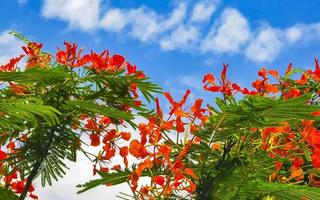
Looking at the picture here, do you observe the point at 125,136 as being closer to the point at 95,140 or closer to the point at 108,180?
the point at 95,140

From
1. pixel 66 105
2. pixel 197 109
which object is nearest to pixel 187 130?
pixel 197 109

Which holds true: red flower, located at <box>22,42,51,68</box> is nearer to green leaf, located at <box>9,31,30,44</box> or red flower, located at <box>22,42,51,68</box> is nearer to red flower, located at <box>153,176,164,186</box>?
green leaf, located at <box>9,31,30,44</box>

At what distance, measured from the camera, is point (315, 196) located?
2998 mm

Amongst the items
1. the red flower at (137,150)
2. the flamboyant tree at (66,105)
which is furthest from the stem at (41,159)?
the red flower at (137,150)

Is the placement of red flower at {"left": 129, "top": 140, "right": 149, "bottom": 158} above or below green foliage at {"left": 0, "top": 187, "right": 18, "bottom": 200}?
A: above

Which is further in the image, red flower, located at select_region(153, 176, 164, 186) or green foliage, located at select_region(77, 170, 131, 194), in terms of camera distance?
green foliage, located at select_region(77, 170, 131, 194)

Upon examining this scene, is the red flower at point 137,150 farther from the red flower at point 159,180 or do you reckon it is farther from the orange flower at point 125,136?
the orange flower at point 125,136

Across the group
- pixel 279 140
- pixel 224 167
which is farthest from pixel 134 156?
pixel 279 140

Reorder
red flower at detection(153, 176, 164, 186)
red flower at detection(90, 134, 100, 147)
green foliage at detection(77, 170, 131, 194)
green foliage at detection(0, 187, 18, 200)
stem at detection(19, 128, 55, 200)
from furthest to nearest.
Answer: red flower at detection(90, 134, 100, 147) → stem at detection(19, 128, 55, 200) → green foliage at detection(0, 187, 18, 200) → green foliage at detection(77, 170, 131, 194) → red flower at detection(153, 176, 164, 186)

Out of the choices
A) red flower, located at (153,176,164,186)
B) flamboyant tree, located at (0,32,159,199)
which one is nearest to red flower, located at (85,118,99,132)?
flamboyant tree, located at (0,32,159,199)

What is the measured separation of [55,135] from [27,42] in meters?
1.00

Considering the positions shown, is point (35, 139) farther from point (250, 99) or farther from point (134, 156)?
point (250, 99)

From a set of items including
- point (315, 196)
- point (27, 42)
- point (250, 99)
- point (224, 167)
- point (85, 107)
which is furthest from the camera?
point (27, 42)

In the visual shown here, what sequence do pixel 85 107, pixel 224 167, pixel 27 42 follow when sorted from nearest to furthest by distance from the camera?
pixel 224 167, pixel 85 107, pixel 27 42
